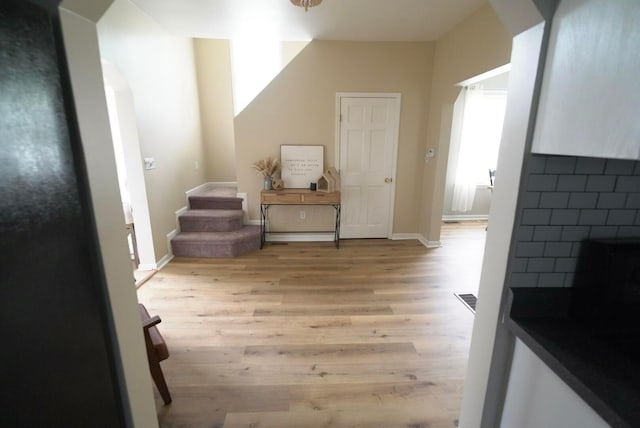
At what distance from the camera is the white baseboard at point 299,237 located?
4.24 metres

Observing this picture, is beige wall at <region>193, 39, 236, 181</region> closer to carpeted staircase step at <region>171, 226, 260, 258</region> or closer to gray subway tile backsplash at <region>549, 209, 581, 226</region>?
carpeted staircase step at <region>171, 226, 260, 258</region>

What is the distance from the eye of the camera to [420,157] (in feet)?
13.4

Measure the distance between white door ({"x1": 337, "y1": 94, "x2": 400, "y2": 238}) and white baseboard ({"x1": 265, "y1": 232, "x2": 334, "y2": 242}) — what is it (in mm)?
238

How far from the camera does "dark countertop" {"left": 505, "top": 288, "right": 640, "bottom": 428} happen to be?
0.63 meters

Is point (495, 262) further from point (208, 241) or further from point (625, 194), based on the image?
point (208, 241)

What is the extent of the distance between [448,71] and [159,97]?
3583 mm

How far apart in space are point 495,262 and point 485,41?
2745mm

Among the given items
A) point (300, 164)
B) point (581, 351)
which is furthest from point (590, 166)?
point (300, 164)

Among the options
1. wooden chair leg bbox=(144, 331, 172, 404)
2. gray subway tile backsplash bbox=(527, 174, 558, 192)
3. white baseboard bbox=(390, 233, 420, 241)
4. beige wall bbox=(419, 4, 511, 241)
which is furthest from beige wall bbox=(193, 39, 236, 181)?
gray subway tile backsplash bbox=(527, 174, 558, 192)

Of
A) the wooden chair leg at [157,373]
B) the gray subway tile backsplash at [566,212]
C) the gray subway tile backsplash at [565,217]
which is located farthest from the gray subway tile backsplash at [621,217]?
the wooden chair leg at [157,373]

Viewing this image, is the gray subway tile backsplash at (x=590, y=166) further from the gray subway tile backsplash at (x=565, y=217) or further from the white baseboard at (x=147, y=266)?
the white baseboard at (x=147, y=266)

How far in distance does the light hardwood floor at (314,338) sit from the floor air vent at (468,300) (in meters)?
0.07

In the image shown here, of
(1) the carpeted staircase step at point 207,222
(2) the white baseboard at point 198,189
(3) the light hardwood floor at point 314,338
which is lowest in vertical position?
(3) the light hardwood floor at point 314,338

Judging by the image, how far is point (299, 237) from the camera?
4.26m
